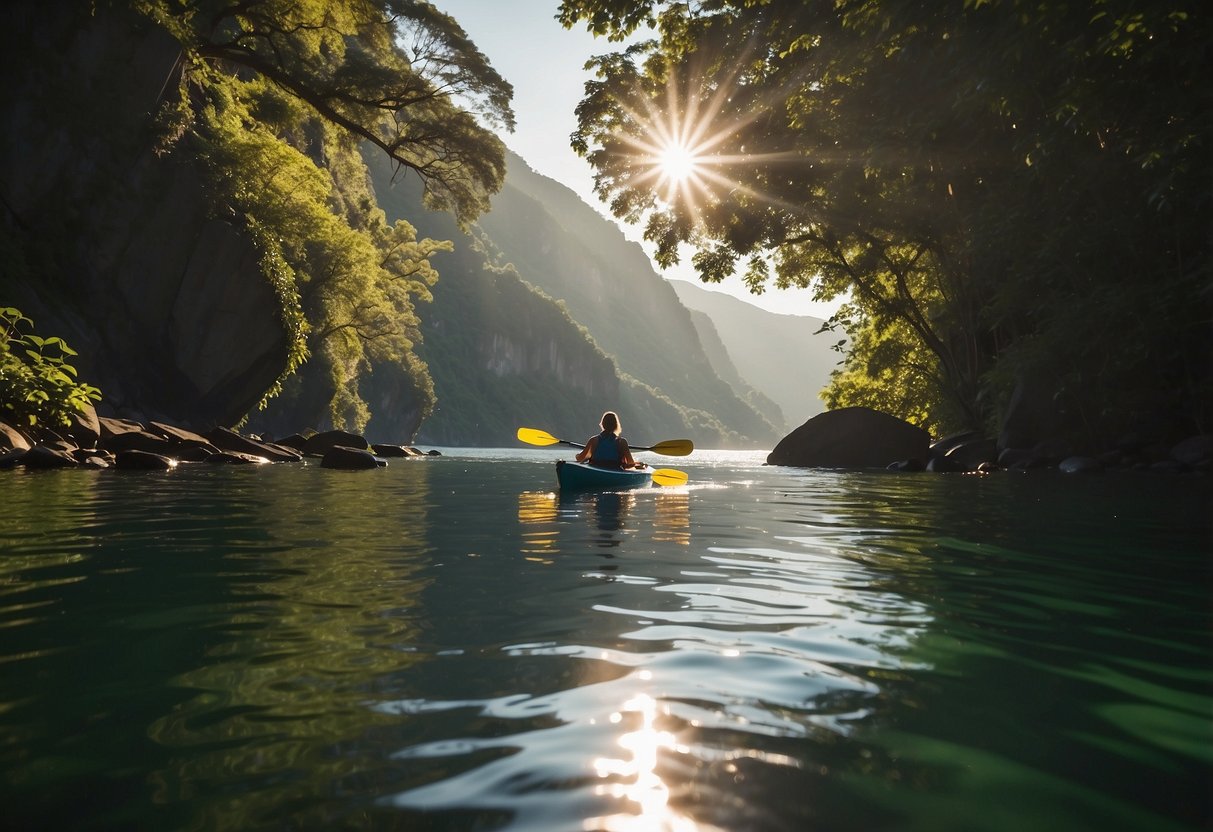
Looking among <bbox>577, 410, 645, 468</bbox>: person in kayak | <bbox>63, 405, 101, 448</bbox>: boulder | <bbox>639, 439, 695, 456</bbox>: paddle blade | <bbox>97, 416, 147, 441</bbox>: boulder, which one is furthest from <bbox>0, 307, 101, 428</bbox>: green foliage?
<bbox>639, 439, 695, 456</bbox>: paddle blade

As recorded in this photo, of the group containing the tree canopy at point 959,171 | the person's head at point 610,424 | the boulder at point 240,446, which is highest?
the tree canopy at point 959,171

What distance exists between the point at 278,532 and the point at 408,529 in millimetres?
1097

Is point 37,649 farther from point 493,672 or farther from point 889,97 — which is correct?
point 889,97

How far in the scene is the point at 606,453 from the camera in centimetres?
1277

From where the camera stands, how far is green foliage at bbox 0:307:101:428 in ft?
43.5

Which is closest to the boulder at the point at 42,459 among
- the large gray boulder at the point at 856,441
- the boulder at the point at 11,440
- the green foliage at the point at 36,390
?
the boulder at the point at 11,440

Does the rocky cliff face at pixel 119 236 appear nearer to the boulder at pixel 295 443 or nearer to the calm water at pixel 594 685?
the boulder at pixel 295 443

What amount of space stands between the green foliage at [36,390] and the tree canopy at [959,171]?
36.2ft

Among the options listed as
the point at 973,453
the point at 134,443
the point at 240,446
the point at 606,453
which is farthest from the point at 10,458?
the point at 973,453

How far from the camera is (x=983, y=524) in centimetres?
794

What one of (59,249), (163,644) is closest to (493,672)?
(163,644)

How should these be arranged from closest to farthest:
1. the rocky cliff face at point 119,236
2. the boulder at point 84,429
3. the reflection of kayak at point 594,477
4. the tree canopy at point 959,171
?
the tree canopy at point 959,171 → the reflection of kayak at point 594,477 → the boulder at point 84,429 → the rocky cliff face at point 119,236

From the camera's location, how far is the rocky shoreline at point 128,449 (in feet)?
41.9

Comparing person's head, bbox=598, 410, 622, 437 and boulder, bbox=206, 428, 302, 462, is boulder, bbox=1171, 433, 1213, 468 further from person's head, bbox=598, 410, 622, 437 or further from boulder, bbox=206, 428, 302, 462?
boulder, bbox=206, 428, 302, 462
